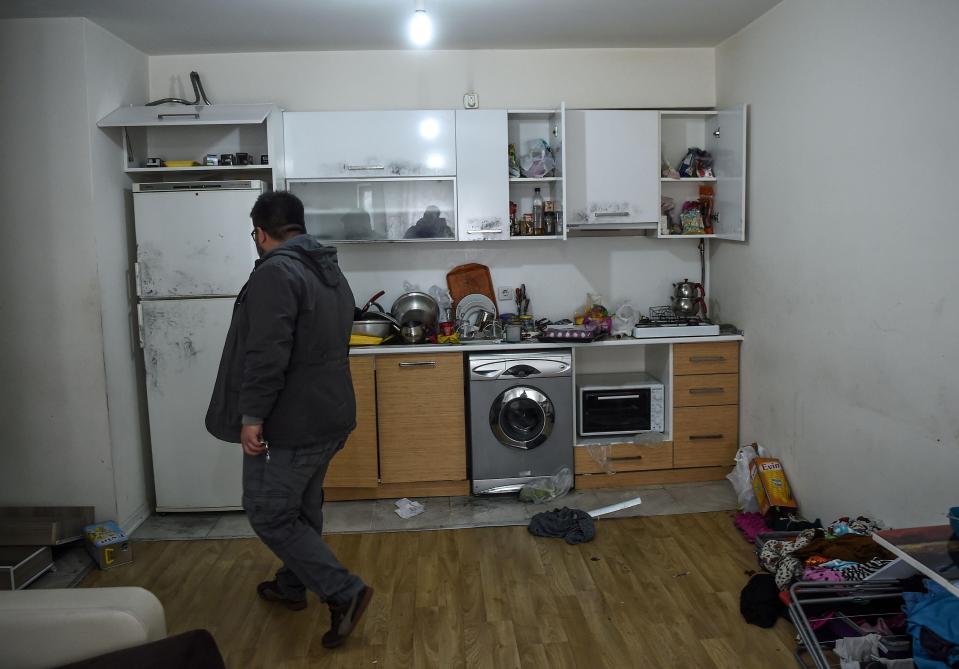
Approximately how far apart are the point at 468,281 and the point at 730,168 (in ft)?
5.46

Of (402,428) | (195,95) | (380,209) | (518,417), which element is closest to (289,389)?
(402,428)

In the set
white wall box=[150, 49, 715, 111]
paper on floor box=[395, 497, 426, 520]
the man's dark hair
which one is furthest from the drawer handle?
paper on floor box=[395, 497, 426, 520]

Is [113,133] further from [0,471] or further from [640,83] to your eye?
[640,83]

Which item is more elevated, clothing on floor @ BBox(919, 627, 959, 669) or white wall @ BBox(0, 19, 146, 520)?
white wall @ BBox(0, 19, 146, 520)

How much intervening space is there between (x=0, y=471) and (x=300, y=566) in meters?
2.00

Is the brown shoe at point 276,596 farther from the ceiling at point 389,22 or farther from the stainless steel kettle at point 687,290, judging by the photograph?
the stainless steel kettle at point 687,290

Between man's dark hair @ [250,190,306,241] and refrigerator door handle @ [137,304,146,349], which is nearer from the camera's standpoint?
man's dark hair @ [250,190,306,241]

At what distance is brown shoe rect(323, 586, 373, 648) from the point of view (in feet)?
9.12

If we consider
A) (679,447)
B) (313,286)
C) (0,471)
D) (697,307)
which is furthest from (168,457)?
(697,307)

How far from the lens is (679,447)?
4.43 metres

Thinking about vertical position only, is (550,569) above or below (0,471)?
below

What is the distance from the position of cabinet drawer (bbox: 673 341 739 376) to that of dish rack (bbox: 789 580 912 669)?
5.75 ft

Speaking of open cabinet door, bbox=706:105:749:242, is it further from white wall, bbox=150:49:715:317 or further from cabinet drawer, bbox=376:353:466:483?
cabinet drawer, bbox=376:353:466:483

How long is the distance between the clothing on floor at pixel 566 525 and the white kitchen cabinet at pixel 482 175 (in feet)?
5.25
